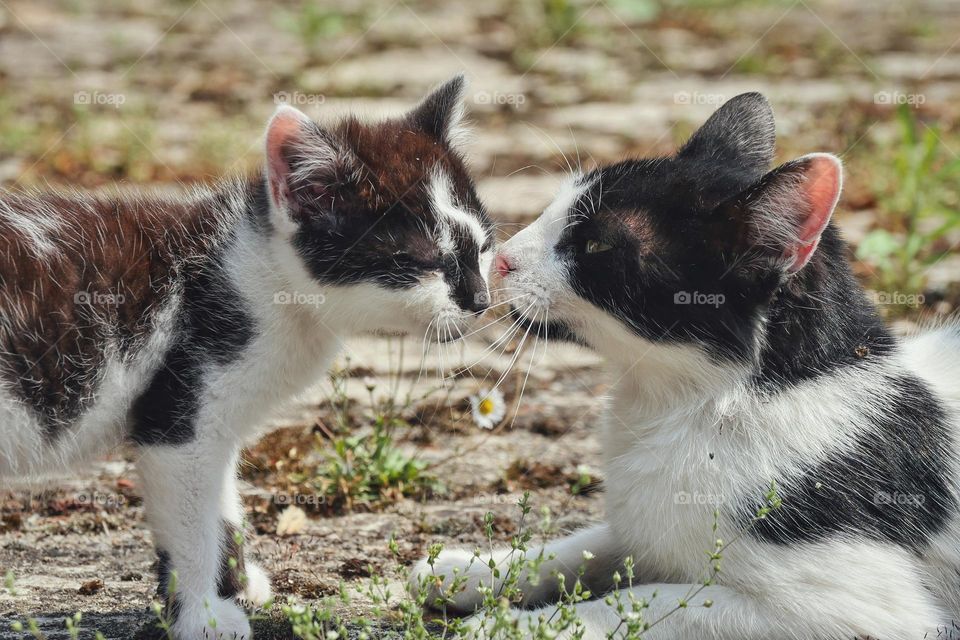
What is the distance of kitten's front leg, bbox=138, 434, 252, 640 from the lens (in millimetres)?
2986

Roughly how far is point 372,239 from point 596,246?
0.68m

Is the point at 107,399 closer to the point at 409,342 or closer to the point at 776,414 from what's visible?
the point at 776,414

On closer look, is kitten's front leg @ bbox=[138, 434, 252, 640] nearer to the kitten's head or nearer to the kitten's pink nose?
the kitten's head

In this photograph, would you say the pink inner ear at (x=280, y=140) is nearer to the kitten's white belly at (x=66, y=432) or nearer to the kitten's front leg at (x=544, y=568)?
the kitten's white belly at (x=66, y=432)

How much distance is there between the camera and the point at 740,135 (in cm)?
327

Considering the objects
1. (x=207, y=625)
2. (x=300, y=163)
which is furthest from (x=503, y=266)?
(x=207, y=625)

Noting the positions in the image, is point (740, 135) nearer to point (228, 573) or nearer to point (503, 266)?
point (503, 266)

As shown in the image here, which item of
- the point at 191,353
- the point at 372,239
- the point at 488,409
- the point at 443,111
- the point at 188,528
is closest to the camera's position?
the point at 188,528

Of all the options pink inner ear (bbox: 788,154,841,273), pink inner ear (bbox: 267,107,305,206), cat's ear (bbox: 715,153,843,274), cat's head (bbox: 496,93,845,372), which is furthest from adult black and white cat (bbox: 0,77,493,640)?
pink inner ear (bbox: 788,154,841,273)

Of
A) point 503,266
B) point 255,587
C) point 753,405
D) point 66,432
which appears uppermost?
point 503,266

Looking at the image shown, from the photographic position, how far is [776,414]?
2.89 m

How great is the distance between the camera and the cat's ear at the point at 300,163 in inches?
121

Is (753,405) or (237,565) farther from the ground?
(753,405)

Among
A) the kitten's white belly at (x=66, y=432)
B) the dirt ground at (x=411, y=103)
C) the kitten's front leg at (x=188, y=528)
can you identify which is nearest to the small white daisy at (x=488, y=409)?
the dirt ground at (x=411, y=103)
